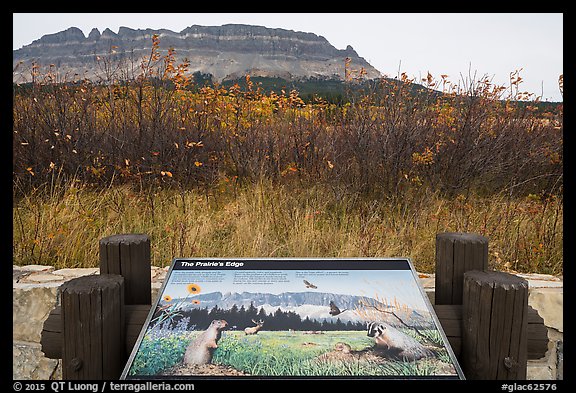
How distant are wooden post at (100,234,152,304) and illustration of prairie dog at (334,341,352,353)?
1.03m

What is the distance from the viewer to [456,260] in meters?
2.26

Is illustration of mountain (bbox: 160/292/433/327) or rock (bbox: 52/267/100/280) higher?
illustration of mountain (bbox: 160/292/433/327)

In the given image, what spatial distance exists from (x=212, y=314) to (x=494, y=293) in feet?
3.65

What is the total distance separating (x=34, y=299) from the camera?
10.0 feet

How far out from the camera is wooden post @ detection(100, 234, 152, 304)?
224cm

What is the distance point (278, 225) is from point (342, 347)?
9.02 ft

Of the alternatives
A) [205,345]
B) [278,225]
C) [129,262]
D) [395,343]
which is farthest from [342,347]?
[278,225]

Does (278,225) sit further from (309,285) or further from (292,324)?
(292,324)

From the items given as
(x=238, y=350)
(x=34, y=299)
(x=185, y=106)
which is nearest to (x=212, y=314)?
(x=238, y=350)

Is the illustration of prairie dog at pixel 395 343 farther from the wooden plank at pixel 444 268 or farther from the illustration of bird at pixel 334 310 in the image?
the wooden plank at pixel 444 268

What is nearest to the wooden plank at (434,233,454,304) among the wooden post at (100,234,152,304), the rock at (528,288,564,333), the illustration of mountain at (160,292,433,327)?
the illustration of mountain at (160,292,433,327)

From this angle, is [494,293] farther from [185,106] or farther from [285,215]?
[185,106]

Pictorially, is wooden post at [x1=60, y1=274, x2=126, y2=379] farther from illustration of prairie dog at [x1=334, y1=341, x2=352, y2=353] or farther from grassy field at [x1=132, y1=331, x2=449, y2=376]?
illustration of prairie dog at [x1=334, y1=341, x2=352, y2=353]

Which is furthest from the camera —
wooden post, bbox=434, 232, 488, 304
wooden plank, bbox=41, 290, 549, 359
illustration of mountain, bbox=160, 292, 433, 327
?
wooden post, bbox=434, 232, 488, 304
